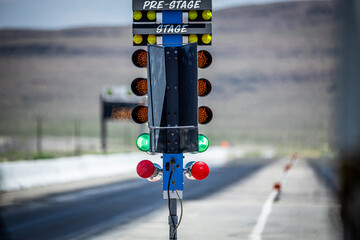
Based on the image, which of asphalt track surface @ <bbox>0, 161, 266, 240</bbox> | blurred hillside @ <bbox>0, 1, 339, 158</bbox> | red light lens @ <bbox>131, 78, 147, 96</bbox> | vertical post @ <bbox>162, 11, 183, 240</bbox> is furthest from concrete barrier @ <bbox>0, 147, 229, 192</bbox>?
blurred hillside @ <bbox>0, 1, 339, 158</bbox>

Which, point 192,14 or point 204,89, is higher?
point 192,14

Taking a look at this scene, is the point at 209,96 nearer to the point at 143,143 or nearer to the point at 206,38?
the point at 206,38

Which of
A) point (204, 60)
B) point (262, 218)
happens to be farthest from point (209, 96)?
Result: point (204, 60)

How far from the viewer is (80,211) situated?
1642cm

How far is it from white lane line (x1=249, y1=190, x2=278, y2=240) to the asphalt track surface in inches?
85.3

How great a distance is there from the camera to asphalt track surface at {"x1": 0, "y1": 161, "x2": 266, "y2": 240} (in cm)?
1259

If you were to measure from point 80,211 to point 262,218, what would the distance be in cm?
412

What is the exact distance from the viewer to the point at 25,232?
40.6 feet

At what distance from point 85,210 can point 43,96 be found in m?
132

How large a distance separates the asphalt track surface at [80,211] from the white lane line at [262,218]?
2.17m

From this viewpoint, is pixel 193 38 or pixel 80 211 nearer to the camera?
pixel 193 38

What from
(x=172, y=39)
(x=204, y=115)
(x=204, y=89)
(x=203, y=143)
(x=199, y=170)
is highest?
(x=172, y=39)

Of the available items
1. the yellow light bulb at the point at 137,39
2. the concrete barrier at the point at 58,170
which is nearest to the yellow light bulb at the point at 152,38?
the yellow light bulb at the point at 137,39

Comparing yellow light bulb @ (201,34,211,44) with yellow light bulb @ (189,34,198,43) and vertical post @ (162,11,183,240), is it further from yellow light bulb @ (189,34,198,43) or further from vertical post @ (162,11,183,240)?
vertical post @ (162,11,183,240)
